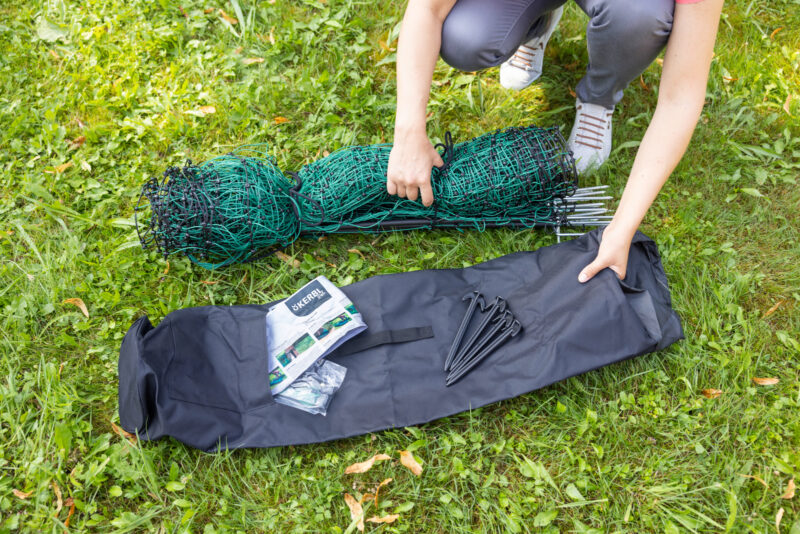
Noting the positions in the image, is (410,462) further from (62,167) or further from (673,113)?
(62,167)

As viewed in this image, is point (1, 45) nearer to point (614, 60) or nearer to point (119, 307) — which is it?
point (119, 307)

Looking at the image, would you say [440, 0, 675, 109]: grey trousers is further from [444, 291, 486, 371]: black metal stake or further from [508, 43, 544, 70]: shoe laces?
[444, 291, 486, 371]: black metal stake

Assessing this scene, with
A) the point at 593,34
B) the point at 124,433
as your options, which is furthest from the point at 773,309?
the point at 124,433

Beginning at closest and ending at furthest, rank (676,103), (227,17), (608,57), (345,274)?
(676,103), (608,57), (345,274), (227,17)

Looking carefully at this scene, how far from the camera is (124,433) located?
1.90 m

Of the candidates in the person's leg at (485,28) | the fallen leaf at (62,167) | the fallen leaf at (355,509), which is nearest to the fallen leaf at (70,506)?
the fallen leaf at (355,509)

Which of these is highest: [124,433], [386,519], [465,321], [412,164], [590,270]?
[412,164]

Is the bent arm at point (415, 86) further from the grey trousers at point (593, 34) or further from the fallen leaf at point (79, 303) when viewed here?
the fallen leaf at point (79, 303)

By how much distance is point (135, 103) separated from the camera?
8.73ft

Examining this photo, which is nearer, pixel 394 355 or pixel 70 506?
pixel 70 506

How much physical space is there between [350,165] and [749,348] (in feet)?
5.44

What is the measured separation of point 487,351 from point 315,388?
0.61 meters

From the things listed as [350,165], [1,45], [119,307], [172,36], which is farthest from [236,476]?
[1,45]

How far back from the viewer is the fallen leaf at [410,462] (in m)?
1.84
